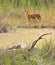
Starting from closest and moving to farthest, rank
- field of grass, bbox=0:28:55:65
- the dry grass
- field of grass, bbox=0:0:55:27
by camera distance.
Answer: field of grass, bbox=0:28:55:65
the dry grass
field of grass, bbox=0:0:55:27

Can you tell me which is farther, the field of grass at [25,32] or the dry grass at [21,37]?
the dry grass at [21,37]

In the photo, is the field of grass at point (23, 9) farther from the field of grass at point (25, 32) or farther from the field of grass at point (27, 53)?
the field of grass at point (27, 53)

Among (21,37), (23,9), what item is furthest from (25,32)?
(23,9)

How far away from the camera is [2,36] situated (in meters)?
5.23

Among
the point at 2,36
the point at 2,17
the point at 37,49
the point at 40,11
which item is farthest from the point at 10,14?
the point at 37,49

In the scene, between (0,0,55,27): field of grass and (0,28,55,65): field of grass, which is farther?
(0,0,55,27): field of grass

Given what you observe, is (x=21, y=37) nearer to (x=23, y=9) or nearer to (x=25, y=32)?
(x=25, y=32)

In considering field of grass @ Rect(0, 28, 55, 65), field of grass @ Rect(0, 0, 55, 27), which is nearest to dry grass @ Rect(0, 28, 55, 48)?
field of grass @ Rect(0, 28, 55, 65)

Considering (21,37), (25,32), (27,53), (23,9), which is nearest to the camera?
(27,53)

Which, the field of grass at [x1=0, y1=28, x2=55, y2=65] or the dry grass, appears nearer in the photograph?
the field of grass at [x1=0, y1=28, x2=55, y2=65]

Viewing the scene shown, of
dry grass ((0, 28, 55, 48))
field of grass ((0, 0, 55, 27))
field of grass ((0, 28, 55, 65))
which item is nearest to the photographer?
field of grass ((0, 28, 55, 65))

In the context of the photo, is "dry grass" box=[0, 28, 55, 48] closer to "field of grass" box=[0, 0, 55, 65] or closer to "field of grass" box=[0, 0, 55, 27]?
"field of grass" box=[0, 0, 55, 65]

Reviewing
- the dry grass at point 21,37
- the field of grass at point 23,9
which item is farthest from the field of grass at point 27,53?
the field of grass at point 23,9

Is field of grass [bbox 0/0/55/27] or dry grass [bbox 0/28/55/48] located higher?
field of grass [bbox 0/0/55/27]
